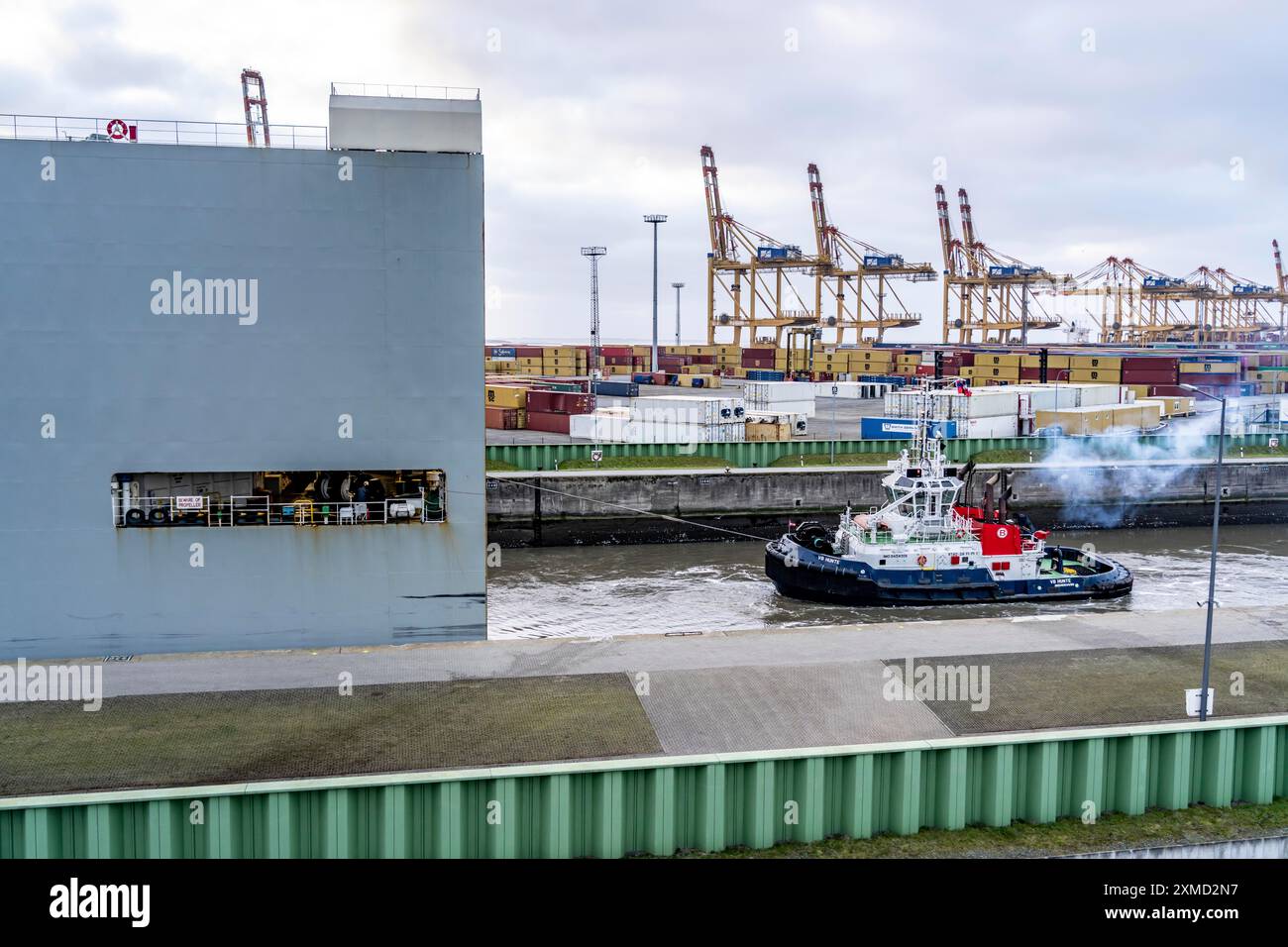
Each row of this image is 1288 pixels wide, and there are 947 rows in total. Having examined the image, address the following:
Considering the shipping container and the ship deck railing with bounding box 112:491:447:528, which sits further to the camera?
the shipping container

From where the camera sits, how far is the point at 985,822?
13172mm

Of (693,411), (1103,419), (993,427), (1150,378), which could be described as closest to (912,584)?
(693,411)

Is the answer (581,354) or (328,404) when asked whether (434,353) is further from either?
(581,354)

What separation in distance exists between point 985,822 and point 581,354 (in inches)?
4093

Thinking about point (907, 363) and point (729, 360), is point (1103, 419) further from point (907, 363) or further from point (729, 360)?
point (729, 360)

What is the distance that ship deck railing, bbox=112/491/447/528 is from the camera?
1945 centimetres

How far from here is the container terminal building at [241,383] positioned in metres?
18.7

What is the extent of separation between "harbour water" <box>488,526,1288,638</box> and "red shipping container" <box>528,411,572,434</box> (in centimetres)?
2049

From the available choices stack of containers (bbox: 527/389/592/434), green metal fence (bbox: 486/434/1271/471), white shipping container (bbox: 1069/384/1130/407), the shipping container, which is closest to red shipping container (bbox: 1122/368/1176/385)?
white shipping container (bbox: 1069/384/1130/407)

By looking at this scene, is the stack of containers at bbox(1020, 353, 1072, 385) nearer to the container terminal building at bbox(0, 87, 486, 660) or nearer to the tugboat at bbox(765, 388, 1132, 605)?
the tugboat at bbox(765, 388, 1132, 605)

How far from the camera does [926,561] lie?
3122 centimetres

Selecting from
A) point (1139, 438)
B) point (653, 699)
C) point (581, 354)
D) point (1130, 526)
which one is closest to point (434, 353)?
point (653, 699)

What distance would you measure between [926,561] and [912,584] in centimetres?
77

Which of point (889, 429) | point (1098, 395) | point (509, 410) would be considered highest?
point (1098, 395)
